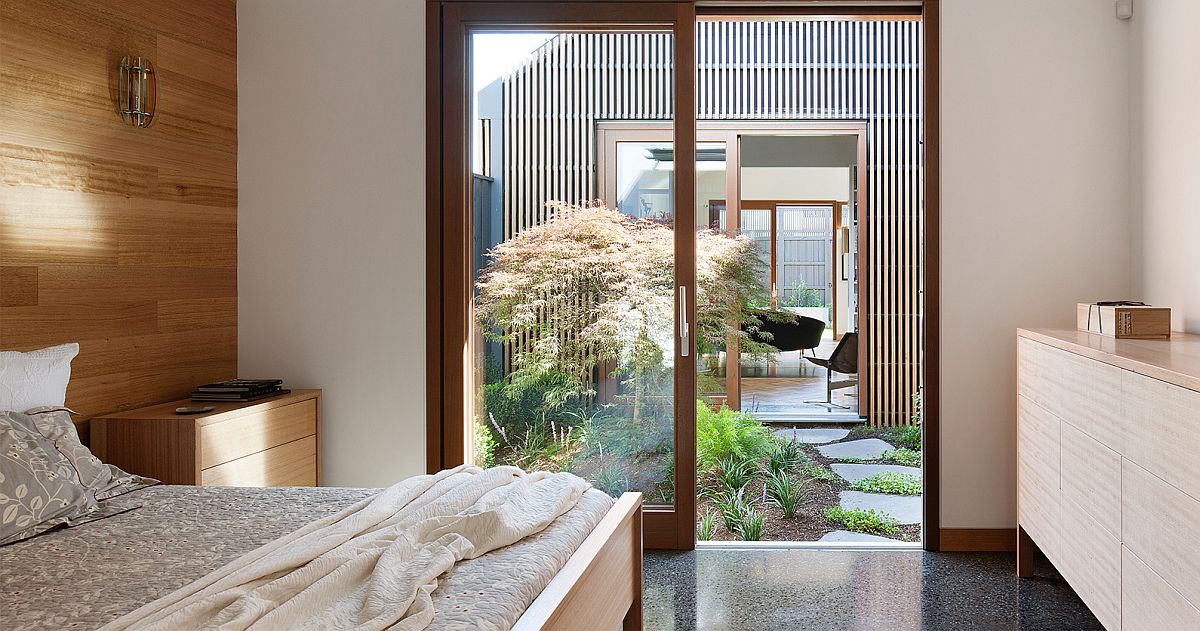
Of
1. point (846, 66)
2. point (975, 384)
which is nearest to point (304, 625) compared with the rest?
point (975, 384)

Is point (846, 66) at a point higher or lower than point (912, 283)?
higher

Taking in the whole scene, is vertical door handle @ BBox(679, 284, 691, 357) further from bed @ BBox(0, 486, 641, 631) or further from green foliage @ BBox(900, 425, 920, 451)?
green foliage @ BBox(900, 425, 920, 451)

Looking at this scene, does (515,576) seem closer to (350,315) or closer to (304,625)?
(304,625)

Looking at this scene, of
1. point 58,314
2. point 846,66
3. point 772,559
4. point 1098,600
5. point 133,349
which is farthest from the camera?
point 846,66

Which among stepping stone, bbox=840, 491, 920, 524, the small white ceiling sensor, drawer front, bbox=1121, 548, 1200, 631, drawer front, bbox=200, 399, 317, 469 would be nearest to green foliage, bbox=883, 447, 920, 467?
stepping stone, bbox=840, 491, 920, 524

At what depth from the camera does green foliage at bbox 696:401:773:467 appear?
206 inches

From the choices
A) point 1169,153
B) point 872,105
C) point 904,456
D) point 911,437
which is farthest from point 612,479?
point 872,105

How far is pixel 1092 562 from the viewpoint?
2.56 metres

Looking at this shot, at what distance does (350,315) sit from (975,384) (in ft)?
8.79

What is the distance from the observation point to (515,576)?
1.72 m

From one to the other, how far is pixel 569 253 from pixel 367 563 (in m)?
2.30

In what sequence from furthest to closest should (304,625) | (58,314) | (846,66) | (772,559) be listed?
(846,66)
(772,559)
(58,314)
(304,625)

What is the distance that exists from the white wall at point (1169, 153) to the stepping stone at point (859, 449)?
266cm

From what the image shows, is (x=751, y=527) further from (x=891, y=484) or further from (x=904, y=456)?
(x=904, y=456)
